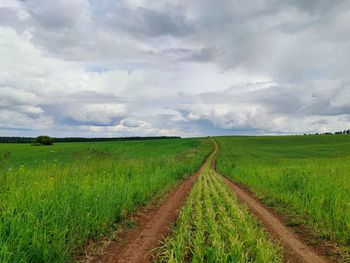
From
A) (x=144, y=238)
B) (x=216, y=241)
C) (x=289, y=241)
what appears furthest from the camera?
(x=289, y=241)

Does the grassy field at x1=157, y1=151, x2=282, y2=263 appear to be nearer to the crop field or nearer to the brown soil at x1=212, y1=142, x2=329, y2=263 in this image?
the crop field

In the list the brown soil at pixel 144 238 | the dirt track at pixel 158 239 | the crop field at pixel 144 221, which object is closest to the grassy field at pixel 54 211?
the crop field at pixel 144 221

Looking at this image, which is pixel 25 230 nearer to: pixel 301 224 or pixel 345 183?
pixel 301 224

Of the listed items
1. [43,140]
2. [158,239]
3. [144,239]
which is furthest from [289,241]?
[43,140]

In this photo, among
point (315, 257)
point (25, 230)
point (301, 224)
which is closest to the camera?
point (25, 230)

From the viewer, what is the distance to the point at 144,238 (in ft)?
27.8

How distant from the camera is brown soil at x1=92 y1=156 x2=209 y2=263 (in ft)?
23.1

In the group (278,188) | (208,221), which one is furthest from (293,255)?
(278,188)

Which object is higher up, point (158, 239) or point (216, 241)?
point (216, 241)

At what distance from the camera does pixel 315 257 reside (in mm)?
7512

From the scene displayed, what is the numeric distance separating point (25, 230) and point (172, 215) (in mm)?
5779

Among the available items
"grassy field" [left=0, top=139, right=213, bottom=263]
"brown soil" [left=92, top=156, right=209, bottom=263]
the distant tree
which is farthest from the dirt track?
the distant tree

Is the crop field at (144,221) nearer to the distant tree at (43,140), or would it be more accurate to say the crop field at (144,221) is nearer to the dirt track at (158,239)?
the dirt track at (158,239)

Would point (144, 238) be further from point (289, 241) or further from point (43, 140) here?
point (43, 140)
